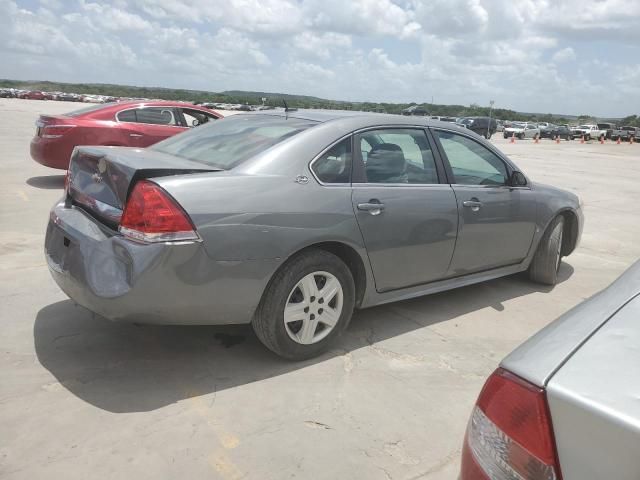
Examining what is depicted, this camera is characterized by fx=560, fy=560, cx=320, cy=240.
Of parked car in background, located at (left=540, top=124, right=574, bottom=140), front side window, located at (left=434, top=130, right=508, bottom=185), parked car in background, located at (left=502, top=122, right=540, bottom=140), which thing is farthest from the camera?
parked car in background, located at (left=540, top=124, right=574, bottom=140)

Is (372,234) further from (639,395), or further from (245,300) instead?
(639,395)

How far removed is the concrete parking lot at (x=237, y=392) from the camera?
2504 millimetres

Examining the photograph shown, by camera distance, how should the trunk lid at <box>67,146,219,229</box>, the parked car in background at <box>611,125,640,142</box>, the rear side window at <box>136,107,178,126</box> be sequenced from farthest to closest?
the parked car in background at <box>611,125,640,142</box> → the rear side window at <box>136,107,178,126</box> → the trunk lid at <box>67,146,219,229</box>

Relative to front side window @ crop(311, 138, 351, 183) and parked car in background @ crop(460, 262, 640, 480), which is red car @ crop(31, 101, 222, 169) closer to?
front side window @ crop(311, 138, 351, 183)

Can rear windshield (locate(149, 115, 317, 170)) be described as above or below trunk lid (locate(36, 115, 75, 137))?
above

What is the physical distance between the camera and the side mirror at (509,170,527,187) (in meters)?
4.63

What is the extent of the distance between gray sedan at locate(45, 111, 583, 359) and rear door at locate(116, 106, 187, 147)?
16.5 ft

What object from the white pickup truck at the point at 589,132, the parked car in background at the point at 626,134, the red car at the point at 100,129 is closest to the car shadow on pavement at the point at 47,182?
the red car at the point at 100,129

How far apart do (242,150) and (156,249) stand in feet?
3.14

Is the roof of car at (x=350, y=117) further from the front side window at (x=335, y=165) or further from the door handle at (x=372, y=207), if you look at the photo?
the door handle at (x=372, y=207)

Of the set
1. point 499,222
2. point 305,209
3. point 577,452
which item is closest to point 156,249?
point 305,209

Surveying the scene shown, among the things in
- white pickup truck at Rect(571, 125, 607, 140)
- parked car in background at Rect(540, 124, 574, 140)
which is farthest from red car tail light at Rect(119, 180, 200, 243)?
white pickup truck at Rect(571, 125, 607, 140)

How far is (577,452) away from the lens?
47.6 inches

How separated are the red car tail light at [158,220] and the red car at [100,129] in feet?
20.4
